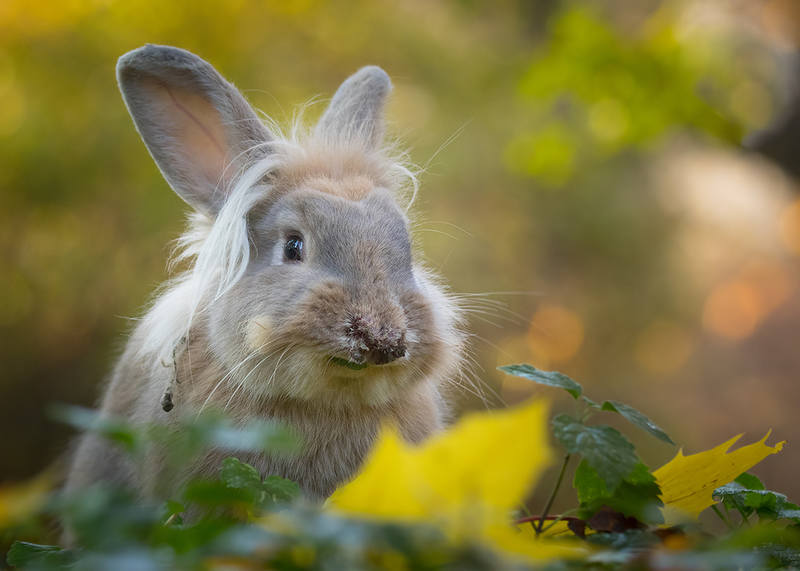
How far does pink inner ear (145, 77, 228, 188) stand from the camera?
242cm

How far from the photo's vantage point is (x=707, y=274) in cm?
789

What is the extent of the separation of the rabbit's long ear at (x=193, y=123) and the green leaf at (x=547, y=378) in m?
1.36

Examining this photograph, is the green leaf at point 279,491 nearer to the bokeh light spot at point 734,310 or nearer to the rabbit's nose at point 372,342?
the rabbit's nose at point 372,342

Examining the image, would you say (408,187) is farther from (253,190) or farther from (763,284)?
(763,284)

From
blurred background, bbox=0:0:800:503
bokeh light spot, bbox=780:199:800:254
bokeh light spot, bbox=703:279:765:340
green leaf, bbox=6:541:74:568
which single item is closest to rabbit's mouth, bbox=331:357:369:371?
green leaf, bbox=6:541:74:568

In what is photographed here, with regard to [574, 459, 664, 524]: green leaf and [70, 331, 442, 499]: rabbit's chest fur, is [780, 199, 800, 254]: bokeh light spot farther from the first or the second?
[574, 459, 664, 524]: green leaf

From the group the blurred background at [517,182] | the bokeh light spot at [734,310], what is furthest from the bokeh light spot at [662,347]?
the bokeh light spot at [734,310]

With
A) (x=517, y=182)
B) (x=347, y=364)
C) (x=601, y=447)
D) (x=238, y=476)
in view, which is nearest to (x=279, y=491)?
(x=238, y=476)

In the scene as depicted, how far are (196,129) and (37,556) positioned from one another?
1.65 meters

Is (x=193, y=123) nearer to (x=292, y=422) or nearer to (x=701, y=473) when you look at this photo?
(x=292, y=422)

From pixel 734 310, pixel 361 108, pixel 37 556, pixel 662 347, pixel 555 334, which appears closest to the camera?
pixel 37 556

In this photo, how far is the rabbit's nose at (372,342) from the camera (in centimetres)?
186

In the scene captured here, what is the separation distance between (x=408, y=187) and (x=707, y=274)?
19.4 ft

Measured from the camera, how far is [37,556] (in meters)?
1.01
